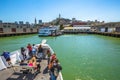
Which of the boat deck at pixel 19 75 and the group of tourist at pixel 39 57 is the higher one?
the group of tourist at pixel 39 57

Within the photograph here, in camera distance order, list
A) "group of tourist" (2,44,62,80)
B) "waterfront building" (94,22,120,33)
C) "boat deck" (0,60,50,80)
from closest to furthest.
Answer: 1. "boat deck" (0,60,50,80)
2. "group of tourist" (2,44,62,80)
3. "waterfront building" (94,22,120,33)

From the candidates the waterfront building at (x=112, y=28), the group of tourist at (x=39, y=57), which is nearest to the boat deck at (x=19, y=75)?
the group of tourist at (x=39, y=57)

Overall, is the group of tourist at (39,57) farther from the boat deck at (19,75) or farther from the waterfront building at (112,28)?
the waterfront building at (112,28)

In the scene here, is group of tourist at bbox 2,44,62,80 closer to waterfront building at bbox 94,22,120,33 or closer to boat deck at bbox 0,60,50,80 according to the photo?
boat deck at bbox 0,60,50,80

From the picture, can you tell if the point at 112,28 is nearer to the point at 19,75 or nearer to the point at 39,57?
the point at 39,57

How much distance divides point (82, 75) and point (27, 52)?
5.49 metres

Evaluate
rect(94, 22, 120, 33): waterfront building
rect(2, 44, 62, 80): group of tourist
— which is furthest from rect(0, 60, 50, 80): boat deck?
rect(94, 22, 120, 33): waterfront building

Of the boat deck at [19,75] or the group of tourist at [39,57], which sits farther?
the group of tourist at [39,57]

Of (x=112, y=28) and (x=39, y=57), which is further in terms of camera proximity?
(x=112, y=28)

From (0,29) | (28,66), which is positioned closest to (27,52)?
(28,66)

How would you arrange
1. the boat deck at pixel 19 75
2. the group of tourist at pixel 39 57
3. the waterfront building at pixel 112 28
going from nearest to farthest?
1. the boat deck at pixel 19 75
2. the group of tourist at pixel 39 57
3. the waterfront building at pixel 112 28

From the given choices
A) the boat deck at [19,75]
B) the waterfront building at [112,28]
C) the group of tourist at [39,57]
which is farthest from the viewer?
the waterfront building at [112,28]

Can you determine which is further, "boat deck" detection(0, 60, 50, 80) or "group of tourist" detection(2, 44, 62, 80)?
"group of tourist" detection(2, 44, 62, 80)

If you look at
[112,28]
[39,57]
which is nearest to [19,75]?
[39,57]
